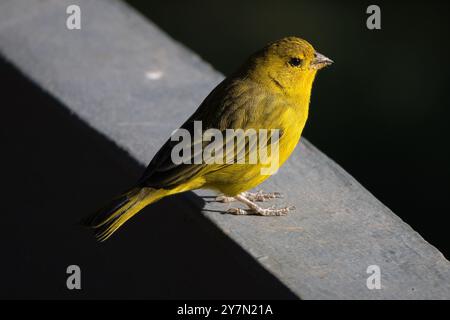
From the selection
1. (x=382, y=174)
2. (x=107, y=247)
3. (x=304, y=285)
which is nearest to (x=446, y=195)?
(x=382, y=174)

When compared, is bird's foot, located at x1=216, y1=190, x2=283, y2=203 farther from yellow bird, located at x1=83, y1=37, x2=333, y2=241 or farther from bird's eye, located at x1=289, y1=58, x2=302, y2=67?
bird's eye, located at x1=289, y1=58, x2=302, y2=67

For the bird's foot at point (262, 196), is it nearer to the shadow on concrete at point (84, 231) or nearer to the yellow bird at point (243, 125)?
the yellow bird at point (243, 125)

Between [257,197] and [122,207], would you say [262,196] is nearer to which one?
[257,197]

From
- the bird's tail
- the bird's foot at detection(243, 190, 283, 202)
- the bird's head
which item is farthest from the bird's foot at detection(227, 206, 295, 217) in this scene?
the bird's head

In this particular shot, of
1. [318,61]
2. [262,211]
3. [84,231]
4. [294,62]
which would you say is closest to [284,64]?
[294,62]

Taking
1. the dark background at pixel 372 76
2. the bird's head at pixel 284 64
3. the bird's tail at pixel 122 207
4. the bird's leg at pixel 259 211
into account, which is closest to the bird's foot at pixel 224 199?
the bird's leg at pixel 259 211
